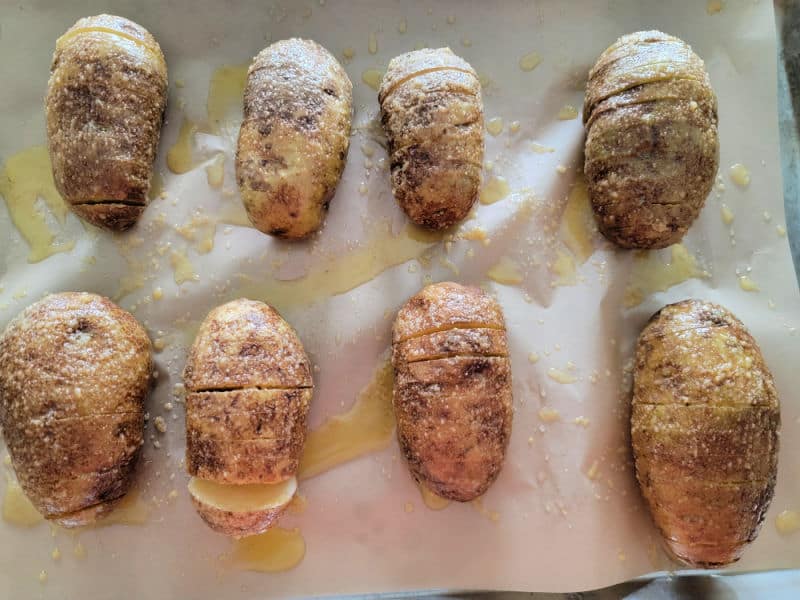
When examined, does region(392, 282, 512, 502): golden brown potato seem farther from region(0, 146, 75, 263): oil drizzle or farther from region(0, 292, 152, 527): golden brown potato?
region(0, 146, 75, 263): oil drizzle

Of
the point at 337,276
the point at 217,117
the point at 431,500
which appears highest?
the point at 217,117

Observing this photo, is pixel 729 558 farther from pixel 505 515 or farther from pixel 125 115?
pixel 125 115

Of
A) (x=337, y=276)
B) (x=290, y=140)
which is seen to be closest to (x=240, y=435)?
(x=337, y=276)

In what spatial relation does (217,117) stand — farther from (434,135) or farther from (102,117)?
(434,135)

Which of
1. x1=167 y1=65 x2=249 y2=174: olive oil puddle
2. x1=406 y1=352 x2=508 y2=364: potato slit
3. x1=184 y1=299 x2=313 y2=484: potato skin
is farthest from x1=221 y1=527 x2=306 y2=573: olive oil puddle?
x1=167 y1=65 x2=249 y2=174: olive oil puddle

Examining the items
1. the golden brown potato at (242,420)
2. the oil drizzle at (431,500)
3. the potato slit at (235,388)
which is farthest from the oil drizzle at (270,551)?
the potato slit at (235,388)

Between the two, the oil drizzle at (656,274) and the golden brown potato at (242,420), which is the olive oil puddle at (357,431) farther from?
the oil drizzle at (656,274)
